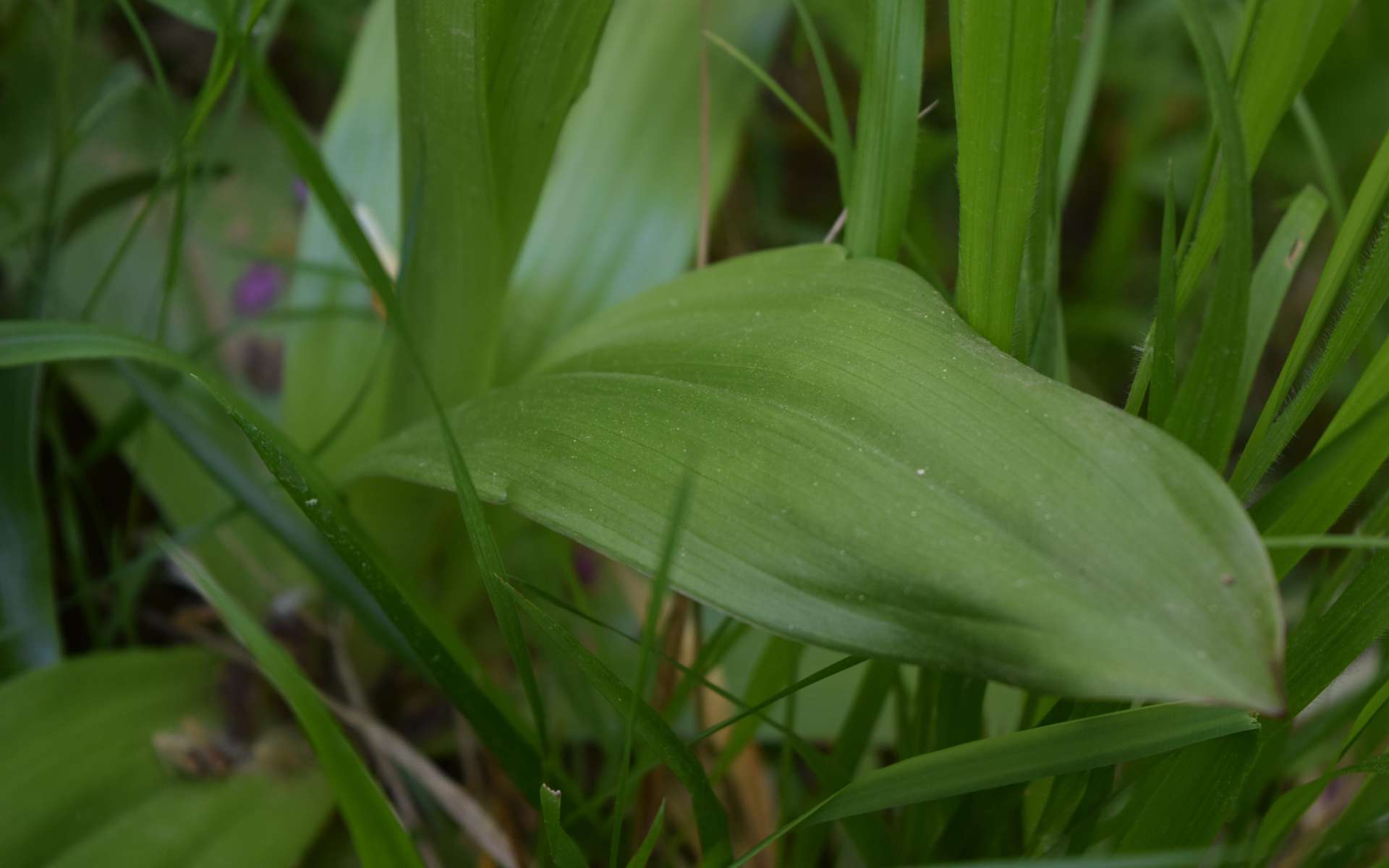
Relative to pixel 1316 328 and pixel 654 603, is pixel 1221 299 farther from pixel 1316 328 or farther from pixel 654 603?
pixel 654 603

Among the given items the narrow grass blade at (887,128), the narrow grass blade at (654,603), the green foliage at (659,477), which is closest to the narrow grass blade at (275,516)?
the green foliage at (659,477)

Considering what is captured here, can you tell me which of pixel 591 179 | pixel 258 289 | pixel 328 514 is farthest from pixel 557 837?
pixel 258 289

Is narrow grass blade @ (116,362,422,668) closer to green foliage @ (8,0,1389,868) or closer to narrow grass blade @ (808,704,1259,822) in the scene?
green foliage @ (8,0,1389,868)

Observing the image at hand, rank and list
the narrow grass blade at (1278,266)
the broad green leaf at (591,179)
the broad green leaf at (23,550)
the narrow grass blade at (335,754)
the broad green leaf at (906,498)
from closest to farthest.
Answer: the broad green leaf at (906,498) < the narrow grass blade at (335,754) < the narrow grass blade at (1278,266) < the broad green leaf at (23,550) < the broad green leaf at (591,179)

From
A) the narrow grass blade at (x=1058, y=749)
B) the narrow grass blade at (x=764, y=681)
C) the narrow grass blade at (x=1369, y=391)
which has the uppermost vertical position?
the narrow grass blade at (x=1369, y=391)

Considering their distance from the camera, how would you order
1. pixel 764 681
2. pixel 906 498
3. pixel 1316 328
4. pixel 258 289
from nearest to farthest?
pixel 906 498, pixel 1316 328, pixel 764 681, pixel 258 289

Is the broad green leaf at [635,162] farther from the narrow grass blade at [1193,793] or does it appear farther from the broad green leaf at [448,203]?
the narrow grass blade at [1193,793]

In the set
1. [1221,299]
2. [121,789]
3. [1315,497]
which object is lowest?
[121,789]
